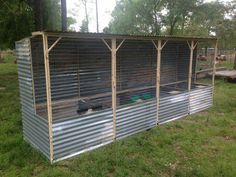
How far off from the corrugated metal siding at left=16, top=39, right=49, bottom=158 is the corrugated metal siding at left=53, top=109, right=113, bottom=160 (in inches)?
10.2

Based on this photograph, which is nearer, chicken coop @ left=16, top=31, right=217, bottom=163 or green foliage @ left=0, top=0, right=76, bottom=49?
chicken coop @ left=16, top=31, right=217, bottom=163

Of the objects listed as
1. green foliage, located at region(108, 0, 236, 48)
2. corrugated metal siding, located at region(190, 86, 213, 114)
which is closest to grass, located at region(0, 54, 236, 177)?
corrugated metal siding, located at region(190, 86, 213, 114)

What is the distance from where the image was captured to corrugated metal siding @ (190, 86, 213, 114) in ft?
26.4

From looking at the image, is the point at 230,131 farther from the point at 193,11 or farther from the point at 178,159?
the point at 193,11

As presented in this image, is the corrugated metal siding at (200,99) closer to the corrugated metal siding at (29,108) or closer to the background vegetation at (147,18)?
the corrugated metal siding at (29,108)

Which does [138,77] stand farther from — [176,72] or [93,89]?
[176,72]

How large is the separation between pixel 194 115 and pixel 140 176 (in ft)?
13.7

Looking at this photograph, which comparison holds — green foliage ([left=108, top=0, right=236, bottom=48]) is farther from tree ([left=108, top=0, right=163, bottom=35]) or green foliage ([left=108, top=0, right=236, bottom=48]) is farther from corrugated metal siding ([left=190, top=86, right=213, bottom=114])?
corrugated metal siding ([left=190, top=86, right=213, bottom=114])

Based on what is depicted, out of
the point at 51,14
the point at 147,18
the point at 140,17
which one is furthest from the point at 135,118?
the point at 140,17

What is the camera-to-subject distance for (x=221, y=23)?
17.4 meters

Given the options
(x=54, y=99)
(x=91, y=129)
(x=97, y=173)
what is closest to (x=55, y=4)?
(x=54, y=99)

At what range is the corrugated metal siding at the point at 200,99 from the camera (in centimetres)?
806

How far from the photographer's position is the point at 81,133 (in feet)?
16.8

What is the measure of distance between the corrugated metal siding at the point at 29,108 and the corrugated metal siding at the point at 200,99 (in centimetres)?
507
